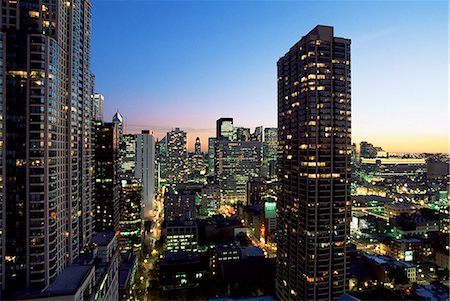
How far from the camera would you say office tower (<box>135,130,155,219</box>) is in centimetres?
11494

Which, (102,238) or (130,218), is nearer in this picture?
(102,238)

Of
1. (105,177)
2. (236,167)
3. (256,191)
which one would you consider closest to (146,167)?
(256,191)

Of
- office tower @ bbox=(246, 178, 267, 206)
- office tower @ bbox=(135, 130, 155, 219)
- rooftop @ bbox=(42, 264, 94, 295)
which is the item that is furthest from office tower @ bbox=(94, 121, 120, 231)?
office tower @ bbox=(246, 178, 267, 206)

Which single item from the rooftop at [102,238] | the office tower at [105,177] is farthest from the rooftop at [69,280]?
the office tower at [105,177]

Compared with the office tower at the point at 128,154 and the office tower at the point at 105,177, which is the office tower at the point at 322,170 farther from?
the office tower at the point at 128,154

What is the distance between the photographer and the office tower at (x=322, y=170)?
136 ft

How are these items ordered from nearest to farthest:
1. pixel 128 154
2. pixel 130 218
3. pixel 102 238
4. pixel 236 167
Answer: pixel 102 238, pixel 130 218, pixel 128 154, pixel 236 167

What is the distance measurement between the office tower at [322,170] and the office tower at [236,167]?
92.3m

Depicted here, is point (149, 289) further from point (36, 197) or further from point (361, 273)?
point (361, 273)

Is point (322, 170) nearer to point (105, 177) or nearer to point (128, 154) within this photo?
point (105, 177)

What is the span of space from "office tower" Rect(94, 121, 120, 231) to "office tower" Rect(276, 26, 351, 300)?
127 ft

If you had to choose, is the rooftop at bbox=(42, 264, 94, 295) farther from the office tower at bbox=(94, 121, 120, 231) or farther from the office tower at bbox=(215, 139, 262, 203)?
the office tower at bbox=(215, 139, 262, 203)

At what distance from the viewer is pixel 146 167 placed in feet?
384

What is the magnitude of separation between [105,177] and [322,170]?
→ 4460 centimetres
